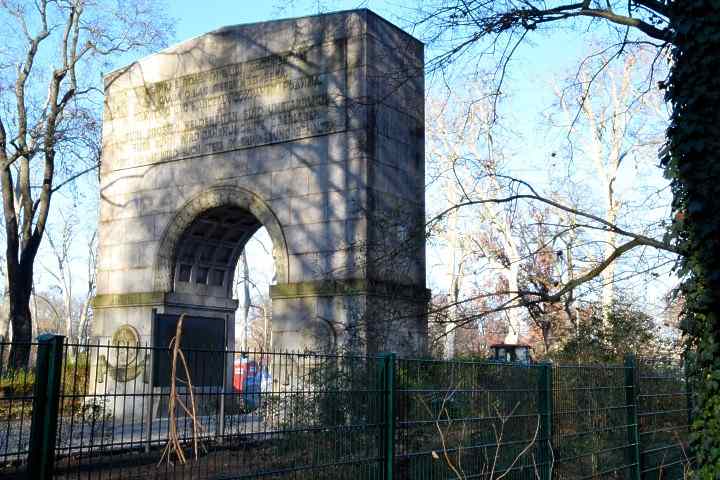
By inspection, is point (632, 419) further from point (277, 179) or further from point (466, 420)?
point (277, 179)

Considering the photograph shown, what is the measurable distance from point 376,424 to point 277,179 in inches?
377

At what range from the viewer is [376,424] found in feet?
20.3

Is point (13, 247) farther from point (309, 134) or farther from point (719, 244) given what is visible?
point (719, 244)

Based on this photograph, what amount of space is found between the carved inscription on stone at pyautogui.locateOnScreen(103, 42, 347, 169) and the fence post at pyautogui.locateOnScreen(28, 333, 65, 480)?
1049 cm

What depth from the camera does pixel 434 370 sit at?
22.9ft

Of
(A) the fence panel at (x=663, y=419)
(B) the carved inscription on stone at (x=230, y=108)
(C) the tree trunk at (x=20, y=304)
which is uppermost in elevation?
(B) the carved inscription on stone at (x=230, y=108)

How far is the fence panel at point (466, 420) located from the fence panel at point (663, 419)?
2.70 m

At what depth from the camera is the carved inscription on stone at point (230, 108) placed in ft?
49.2

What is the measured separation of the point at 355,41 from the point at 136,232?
6.43 meters

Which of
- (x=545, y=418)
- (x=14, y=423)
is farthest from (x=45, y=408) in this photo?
(x=545, y=418)

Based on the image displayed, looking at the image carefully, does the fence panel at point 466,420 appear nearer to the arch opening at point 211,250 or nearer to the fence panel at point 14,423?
the fence panel at point 14,423

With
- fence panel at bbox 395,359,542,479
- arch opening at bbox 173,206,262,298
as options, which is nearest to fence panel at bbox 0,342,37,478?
fence panel at bbox 395,359,542,479

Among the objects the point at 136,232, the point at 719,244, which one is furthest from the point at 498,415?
the point at 136,232

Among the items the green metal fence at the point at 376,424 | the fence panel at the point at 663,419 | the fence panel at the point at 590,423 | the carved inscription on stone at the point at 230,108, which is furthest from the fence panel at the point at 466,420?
the carved inscription on stone at the point at 230,108
